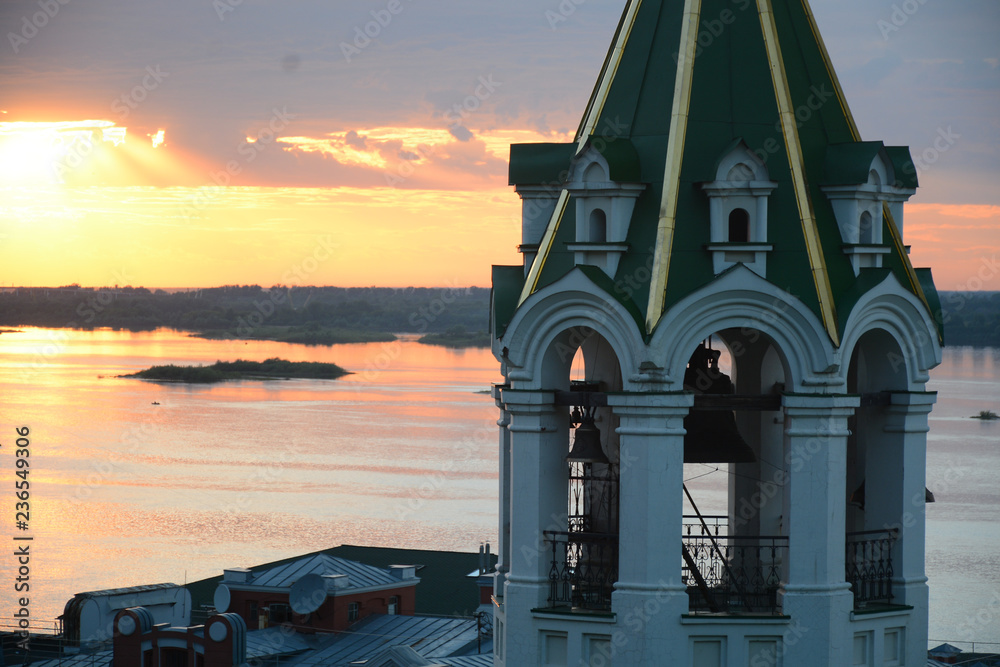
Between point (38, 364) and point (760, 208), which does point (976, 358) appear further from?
point (760, 208)

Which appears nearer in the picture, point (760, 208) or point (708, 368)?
point (760, 208)

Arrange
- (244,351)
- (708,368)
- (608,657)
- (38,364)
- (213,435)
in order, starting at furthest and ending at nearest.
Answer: (244,351) → (38,364) → (213,435) → (708,368) → (608,657)

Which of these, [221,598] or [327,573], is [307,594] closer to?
[327,573]

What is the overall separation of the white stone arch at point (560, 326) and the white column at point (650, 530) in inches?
12.9

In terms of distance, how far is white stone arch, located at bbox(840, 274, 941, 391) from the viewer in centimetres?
1076

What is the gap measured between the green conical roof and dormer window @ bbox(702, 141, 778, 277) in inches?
2.8

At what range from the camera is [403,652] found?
916 inches

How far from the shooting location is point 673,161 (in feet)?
35.7

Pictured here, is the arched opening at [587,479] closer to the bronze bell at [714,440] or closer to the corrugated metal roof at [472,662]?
the bronze bell at [714,440]

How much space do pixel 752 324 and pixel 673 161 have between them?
1288 mm

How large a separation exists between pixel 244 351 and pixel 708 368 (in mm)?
175036

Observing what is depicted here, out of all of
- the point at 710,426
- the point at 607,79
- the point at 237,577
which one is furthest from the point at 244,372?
the point at 607,79

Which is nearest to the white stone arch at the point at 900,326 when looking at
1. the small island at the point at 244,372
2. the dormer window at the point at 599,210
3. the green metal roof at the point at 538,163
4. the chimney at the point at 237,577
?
the dormer window at the point at 599,210

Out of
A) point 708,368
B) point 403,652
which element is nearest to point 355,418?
point 403,652
